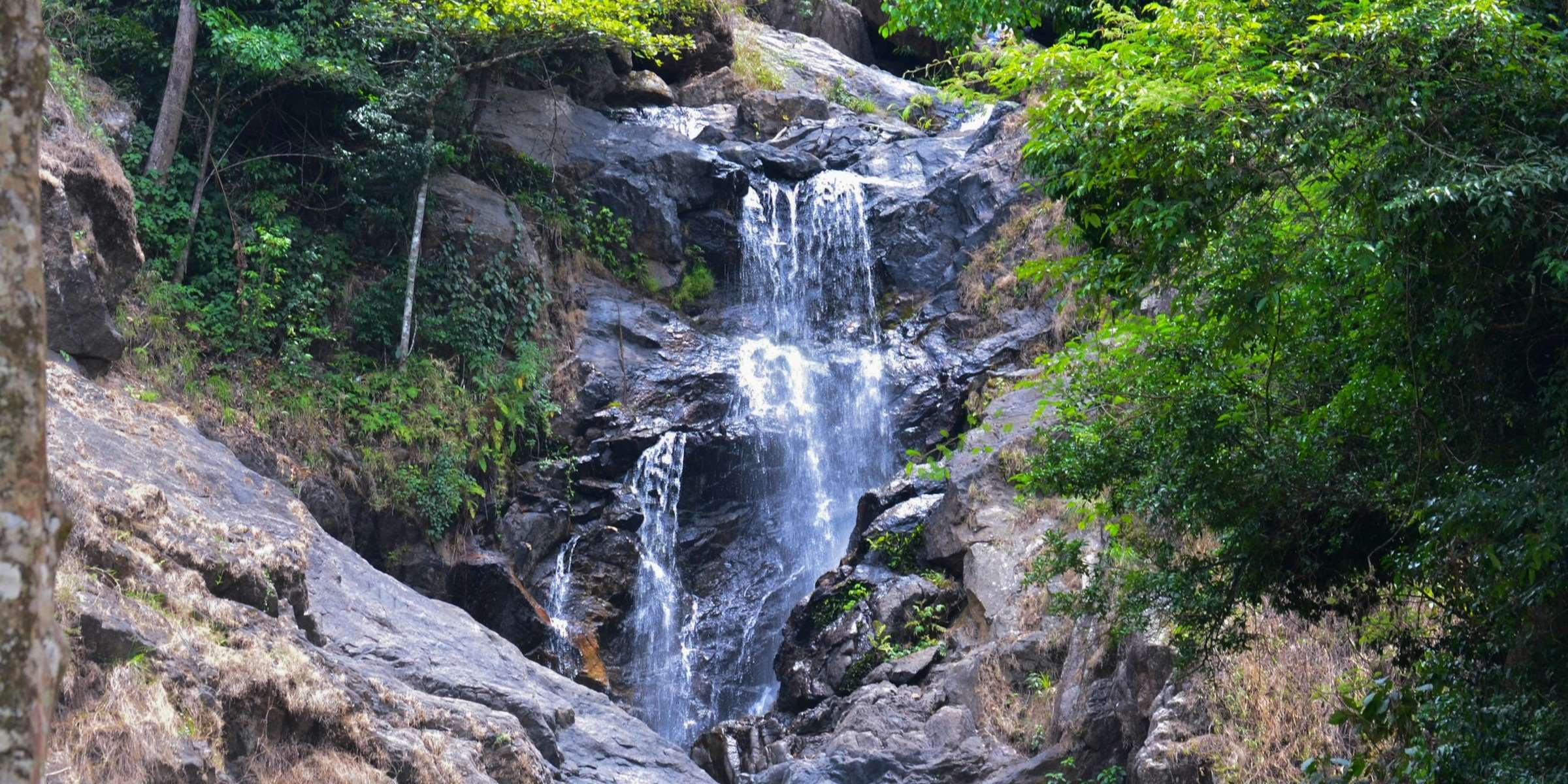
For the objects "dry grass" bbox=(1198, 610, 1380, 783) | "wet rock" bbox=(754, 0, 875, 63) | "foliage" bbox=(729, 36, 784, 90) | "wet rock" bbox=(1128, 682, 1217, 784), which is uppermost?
"wet rock" bbox=(754, 0, 875, 63)

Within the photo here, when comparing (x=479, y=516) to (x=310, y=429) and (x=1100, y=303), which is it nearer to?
(x=310, y=429)

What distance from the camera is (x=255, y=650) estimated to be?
7.78m

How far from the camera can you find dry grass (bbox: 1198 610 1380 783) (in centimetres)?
939

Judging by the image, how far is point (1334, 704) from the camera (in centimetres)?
948

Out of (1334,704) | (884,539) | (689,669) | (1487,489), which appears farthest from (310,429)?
(1487,489)

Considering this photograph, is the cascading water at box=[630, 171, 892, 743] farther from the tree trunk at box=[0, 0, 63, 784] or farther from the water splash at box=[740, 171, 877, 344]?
the tree trunk at box=[0, 0, 63, 784]

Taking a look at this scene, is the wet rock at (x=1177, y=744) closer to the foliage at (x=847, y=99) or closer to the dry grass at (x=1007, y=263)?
the dry grass at (x=1007, y=263)

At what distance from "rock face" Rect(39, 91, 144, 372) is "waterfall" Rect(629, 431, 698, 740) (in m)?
8.05

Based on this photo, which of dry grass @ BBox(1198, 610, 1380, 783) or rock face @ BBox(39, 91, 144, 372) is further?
rock face @ BBox(39, 91, 144, 372)

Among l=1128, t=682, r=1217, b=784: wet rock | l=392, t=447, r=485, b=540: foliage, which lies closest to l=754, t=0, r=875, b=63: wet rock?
l=392, t=447, r=485, b=540: foliage

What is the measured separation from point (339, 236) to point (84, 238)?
5.78 metres

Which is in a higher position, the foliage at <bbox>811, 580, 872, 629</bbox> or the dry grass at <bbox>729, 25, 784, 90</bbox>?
the dry grass at <bbox>729, 25, 784, 90</bbox>

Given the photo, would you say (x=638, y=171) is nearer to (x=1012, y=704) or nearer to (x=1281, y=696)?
(x=1012, y=704)

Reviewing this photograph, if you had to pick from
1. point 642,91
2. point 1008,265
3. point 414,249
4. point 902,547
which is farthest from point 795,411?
point 642,91
